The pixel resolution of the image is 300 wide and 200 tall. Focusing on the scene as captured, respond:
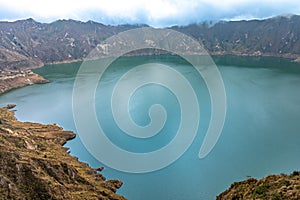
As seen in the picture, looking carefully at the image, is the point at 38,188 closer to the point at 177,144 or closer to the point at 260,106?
the point at 177,144

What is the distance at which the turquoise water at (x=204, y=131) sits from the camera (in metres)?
42.4

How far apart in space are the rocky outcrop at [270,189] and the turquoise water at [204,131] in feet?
23.2

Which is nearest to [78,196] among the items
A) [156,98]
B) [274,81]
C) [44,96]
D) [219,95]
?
[156,98]

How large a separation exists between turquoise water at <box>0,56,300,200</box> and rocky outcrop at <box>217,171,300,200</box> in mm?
7076

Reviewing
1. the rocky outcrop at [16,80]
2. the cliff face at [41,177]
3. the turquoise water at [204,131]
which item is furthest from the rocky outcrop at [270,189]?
the rocky outcrop at [16,80]

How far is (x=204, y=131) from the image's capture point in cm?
5897

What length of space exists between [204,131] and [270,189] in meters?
31.4

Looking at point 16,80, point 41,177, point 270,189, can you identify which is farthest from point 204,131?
point 16,80

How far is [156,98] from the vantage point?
86.2 meters

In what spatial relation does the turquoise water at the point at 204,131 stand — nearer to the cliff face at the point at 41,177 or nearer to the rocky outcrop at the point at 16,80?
the cliff face at the point at 41,177

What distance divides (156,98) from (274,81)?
166ft

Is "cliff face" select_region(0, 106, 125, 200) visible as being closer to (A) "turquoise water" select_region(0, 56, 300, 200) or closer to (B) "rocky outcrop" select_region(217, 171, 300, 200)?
(A) "turquoise water" select_region(0, 56, 300, 200)

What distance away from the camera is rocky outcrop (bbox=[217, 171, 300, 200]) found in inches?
977

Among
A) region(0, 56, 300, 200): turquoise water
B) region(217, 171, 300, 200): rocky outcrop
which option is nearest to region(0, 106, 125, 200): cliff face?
region(0, 56, 300, 200): turquoise water
